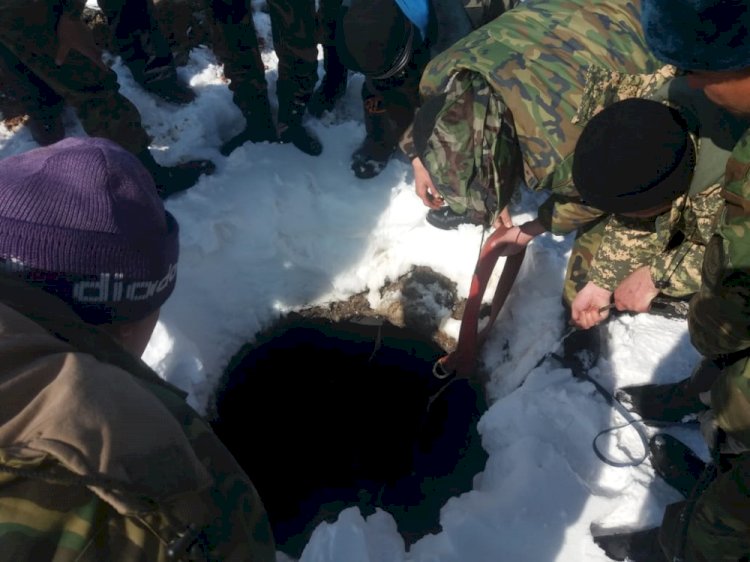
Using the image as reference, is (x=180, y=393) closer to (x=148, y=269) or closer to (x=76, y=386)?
(x=148, y=269)

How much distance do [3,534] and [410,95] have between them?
2.73m

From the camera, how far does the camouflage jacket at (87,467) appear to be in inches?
26.0

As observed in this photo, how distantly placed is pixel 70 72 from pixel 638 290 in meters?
2.62

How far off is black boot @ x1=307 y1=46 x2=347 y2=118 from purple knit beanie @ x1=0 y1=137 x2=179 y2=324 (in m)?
Result: 2.52

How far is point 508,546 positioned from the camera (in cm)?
194

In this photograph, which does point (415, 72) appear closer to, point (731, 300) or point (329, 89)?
point (329, 89)

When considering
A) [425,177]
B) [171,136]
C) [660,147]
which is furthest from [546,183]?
[171,136]

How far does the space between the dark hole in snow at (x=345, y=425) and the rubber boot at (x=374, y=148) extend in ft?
3.11

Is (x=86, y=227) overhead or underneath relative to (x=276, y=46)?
overhead

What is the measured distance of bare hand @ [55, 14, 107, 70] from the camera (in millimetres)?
2434

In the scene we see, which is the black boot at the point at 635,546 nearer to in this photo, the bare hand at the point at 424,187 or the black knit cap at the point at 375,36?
the bare hand at the point at 424,187

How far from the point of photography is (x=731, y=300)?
53.1 inches

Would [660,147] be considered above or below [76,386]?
below

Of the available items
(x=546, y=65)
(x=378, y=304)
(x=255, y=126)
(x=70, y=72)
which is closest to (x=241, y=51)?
(x=255, y=126)
